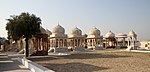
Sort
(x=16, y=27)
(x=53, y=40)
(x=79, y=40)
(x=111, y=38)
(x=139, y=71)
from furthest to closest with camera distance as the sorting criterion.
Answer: (x=111, y=38) < (x=79, y=40) < (x=53, y=40) < (x=16, y=27) < (x=139, y=71)

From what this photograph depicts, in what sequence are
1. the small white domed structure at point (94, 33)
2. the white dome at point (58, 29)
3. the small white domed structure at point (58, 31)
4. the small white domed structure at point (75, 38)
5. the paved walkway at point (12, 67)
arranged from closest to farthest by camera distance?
the paved walkway at point (12, 67) < the small white domed structure at point (58, 31) < the white dome at point (58, 29) < the small white domed structure at point (75, 38) < the small white domed structure at point (94, 33)

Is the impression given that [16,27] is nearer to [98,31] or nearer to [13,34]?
[13,34]

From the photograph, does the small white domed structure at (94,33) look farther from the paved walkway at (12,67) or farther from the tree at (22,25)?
the paved walkway at (12,67)

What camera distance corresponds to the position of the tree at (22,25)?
27844mm

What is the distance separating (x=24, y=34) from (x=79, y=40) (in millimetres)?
36204

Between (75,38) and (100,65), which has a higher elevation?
(75,38)

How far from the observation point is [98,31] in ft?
220

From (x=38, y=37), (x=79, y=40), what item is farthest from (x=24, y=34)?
(x=79, y=40)

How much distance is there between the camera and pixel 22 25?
27.9 meters

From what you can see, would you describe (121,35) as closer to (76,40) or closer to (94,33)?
(94,33)

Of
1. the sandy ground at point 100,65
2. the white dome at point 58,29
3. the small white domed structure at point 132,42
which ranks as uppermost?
the white dome at point 58,29

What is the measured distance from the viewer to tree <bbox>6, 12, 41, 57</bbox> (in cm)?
2784

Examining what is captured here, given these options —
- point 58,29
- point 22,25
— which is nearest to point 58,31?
point 58,29

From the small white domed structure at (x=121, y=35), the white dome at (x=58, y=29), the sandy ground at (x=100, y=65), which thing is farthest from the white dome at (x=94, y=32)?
the sandy ground at (x=100, y=65)
